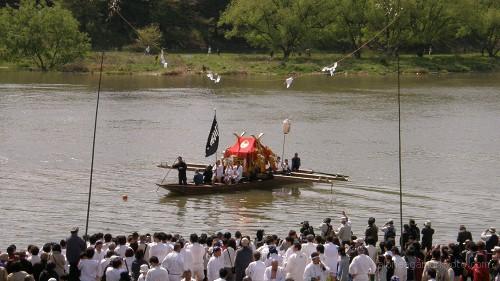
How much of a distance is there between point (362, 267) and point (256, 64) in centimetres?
6865

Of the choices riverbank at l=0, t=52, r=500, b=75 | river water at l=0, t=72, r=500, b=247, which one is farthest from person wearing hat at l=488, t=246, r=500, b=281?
riverbank at l=0, t=52, r=500, b=75

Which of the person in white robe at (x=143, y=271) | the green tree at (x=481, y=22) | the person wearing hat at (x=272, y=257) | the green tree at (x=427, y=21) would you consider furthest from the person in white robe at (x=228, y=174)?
the green tree at (x=481, y=22)

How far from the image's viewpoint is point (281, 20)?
8675cm

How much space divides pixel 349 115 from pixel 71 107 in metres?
15.9

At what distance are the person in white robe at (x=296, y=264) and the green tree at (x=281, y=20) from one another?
71052 mm

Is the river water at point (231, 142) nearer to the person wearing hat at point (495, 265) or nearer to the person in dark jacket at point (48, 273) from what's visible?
the person wearing hat at point (495, 265)

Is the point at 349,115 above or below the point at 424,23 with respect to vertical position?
below

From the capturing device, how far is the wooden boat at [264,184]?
30.9 meters

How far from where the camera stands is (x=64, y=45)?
82.2 m

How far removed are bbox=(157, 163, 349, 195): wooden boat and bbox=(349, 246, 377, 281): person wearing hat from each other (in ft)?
50.6

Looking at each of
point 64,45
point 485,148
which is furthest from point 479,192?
point 64,45

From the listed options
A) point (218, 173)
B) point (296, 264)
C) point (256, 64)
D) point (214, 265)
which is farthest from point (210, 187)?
point (256, 64)

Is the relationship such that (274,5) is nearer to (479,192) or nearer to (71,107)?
(71,107)

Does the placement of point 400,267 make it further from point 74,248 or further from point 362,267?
point 74,248
